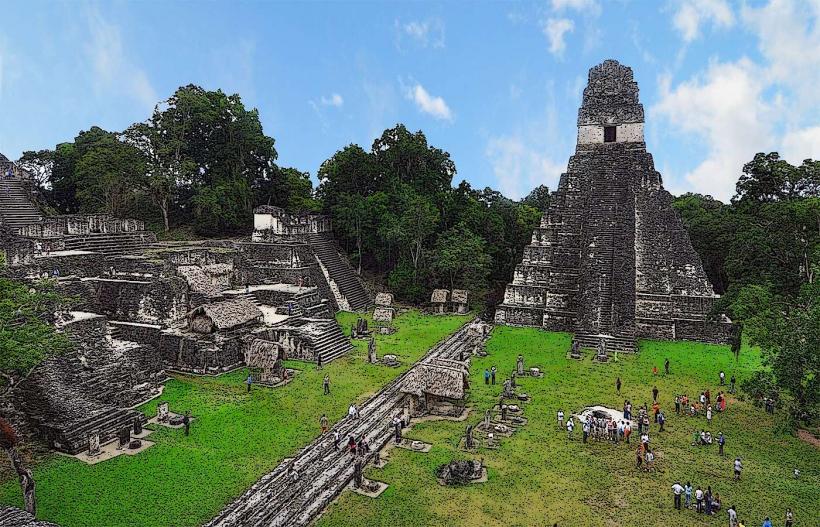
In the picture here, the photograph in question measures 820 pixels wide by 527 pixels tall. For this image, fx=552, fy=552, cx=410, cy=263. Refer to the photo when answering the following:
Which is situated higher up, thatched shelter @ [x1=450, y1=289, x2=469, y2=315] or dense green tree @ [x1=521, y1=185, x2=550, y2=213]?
dense green tree @ [x1=521, y1=185, x2=550, y2=213]

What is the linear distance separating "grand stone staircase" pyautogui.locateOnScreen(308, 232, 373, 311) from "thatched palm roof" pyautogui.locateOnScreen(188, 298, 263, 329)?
9.12 m

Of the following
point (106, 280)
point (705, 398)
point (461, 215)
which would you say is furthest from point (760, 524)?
point (461, 215)

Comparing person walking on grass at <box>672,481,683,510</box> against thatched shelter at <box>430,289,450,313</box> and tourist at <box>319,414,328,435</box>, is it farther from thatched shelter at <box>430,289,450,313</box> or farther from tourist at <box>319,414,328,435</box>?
thatched shelter at <box>430,289,450,313</box>

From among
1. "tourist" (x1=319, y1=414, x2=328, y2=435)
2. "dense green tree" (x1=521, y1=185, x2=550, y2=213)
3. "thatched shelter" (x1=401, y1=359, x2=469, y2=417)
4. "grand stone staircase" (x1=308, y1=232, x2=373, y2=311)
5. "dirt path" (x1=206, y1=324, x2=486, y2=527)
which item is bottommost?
"dirt path" (x1=206, y1=324, x2=486, y2=527)

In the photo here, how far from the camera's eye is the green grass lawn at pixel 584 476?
393 inches

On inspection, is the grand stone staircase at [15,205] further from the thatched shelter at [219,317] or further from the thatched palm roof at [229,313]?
the thatched palm roof at [229,313]

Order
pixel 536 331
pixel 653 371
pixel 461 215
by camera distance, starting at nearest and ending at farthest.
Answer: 1. pixel 653 371
2. pixel 536 331
3. pixel 461 215

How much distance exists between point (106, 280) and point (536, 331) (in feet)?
56.1

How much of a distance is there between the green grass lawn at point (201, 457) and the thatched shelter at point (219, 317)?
1.68 m

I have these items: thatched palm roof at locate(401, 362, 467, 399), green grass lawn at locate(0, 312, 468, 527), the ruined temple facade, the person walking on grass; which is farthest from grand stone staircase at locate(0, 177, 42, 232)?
the person walking on grass

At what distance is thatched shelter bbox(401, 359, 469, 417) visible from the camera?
47.5 feet

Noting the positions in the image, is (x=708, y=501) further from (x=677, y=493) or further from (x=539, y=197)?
(x=539, y=197)

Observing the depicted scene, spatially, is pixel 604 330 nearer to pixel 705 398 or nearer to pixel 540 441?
pixel 705 398

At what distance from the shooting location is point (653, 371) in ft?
59.8
